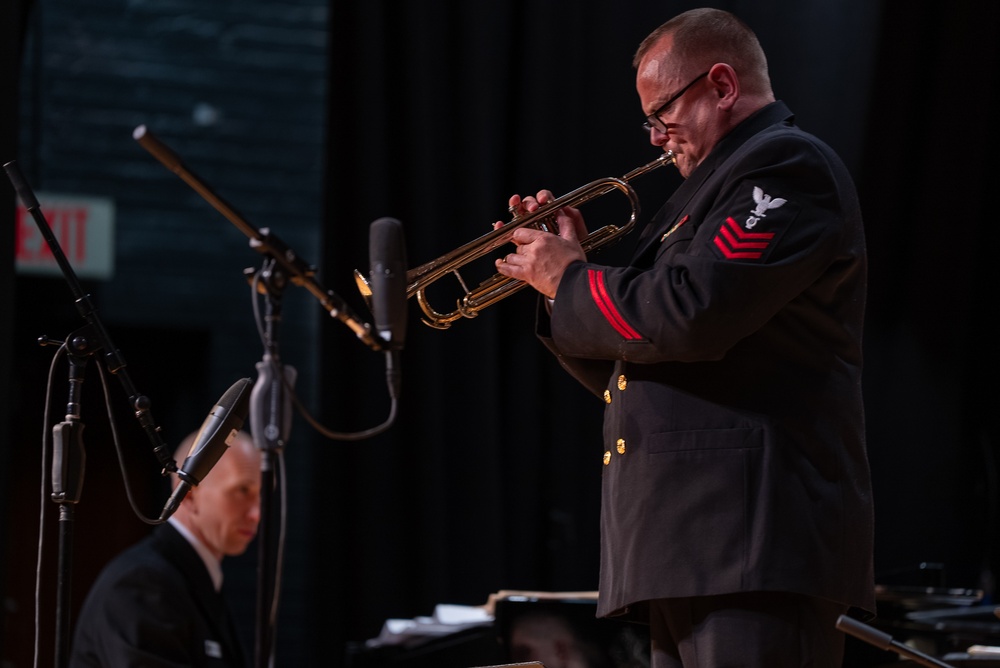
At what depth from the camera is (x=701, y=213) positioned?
222 cm

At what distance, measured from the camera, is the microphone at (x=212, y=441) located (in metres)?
2.01

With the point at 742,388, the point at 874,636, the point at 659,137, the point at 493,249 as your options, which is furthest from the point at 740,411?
the point at 493,249

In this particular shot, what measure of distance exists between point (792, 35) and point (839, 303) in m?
2.67

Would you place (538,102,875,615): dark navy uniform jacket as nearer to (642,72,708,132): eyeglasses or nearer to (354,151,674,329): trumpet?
(642,72,708,132): eyeglasses

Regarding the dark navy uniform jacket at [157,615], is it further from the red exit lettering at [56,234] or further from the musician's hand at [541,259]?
the musician's hand at [541,259]

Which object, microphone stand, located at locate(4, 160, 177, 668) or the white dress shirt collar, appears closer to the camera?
microphone stand, located at locate(4, 160, 177, 668)

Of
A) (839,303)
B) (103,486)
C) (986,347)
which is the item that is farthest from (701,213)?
(103,486)

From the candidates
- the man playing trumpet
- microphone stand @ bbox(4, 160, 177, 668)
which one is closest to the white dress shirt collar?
microphone stand @ bbox(4, 160, 177, 668)

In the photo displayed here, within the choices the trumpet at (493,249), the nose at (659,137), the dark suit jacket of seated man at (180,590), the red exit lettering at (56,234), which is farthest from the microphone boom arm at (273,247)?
the red exit lettering at (56,234)

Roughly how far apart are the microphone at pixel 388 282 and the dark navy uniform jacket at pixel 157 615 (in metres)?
1.92

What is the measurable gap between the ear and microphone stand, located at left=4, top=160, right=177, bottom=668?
115 centimetres

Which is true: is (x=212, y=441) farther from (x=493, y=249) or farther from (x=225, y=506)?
(x=225, y=506)

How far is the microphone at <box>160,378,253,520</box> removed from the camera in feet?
6.59

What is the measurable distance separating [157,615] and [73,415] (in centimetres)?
158
